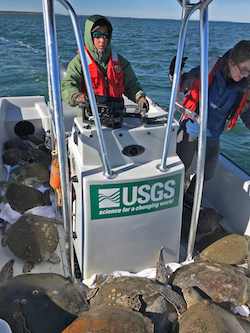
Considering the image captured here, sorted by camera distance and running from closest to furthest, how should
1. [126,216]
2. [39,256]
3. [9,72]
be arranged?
[126,216]
[39,256]
[9,72]

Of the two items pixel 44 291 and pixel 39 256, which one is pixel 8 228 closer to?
pixel 39 256

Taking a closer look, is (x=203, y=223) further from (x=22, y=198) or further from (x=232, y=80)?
(x=22, y=198)

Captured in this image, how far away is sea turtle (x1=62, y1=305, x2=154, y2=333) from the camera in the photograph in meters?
1.27

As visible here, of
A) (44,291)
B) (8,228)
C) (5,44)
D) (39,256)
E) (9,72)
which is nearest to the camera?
(44,291)

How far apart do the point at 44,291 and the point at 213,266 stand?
111 cm

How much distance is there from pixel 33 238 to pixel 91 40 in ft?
5.14

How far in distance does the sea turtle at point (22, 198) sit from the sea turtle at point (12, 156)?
2.06 feet

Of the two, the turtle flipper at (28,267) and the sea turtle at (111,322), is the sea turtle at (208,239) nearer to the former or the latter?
the sea turtle at (111,322)

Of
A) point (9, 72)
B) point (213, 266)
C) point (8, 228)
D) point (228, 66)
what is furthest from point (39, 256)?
point (9, 72)

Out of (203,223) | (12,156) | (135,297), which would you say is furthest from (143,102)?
(12,156)

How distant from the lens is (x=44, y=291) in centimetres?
159

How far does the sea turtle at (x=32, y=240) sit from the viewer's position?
218 centimetres

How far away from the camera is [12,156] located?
3.39 metres

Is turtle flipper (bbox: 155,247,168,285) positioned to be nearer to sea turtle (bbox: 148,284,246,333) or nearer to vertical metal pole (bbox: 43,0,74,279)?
sea turtle (bbox: 148,284,246,333)
